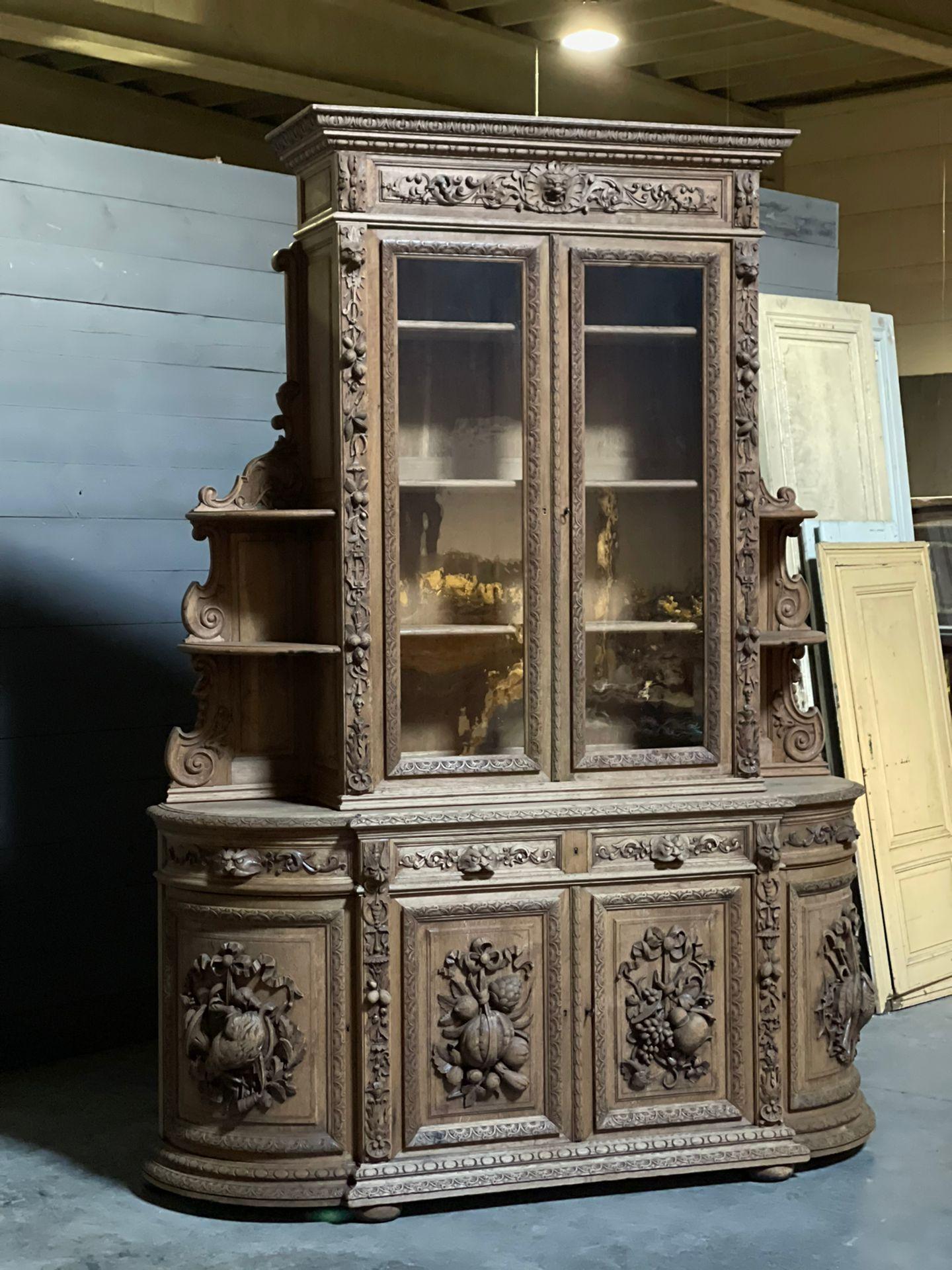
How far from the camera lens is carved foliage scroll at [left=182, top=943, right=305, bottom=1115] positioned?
3727 millimetres

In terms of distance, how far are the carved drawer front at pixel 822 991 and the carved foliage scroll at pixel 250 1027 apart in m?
1.29

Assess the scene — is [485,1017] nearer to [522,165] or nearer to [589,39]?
[522,165]

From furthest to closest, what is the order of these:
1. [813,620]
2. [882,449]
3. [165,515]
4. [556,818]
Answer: [882,449] < [813,620] < [165,515] < [556,818]

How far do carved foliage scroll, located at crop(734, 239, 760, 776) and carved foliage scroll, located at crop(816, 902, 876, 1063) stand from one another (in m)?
0.52

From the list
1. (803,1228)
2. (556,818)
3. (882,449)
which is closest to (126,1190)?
(556,818)

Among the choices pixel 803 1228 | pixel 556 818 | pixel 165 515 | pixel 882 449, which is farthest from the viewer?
pixel 882 449

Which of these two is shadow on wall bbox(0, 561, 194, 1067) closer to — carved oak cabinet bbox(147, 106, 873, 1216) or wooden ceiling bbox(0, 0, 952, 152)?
carved oak cabinet bbox(147, 106, 873, 1216)

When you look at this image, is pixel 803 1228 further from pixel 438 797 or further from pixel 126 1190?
pixel 126 1190

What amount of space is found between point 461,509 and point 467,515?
0.02 meters

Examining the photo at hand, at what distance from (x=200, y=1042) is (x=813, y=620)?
9.34 feet

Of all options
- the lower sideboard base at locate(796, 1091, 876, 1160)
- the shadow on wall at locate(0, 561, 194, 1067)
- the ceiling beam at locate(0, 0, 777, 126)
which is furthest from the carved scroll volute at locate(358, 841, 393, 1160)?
the ceiling beam at locate(0, 0, 777, 126)

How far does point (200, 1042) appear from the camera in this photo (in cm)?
376

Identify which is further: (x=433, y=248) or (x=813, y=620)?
(x=813, y=620)

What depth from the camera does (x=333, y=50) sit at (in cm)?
650
